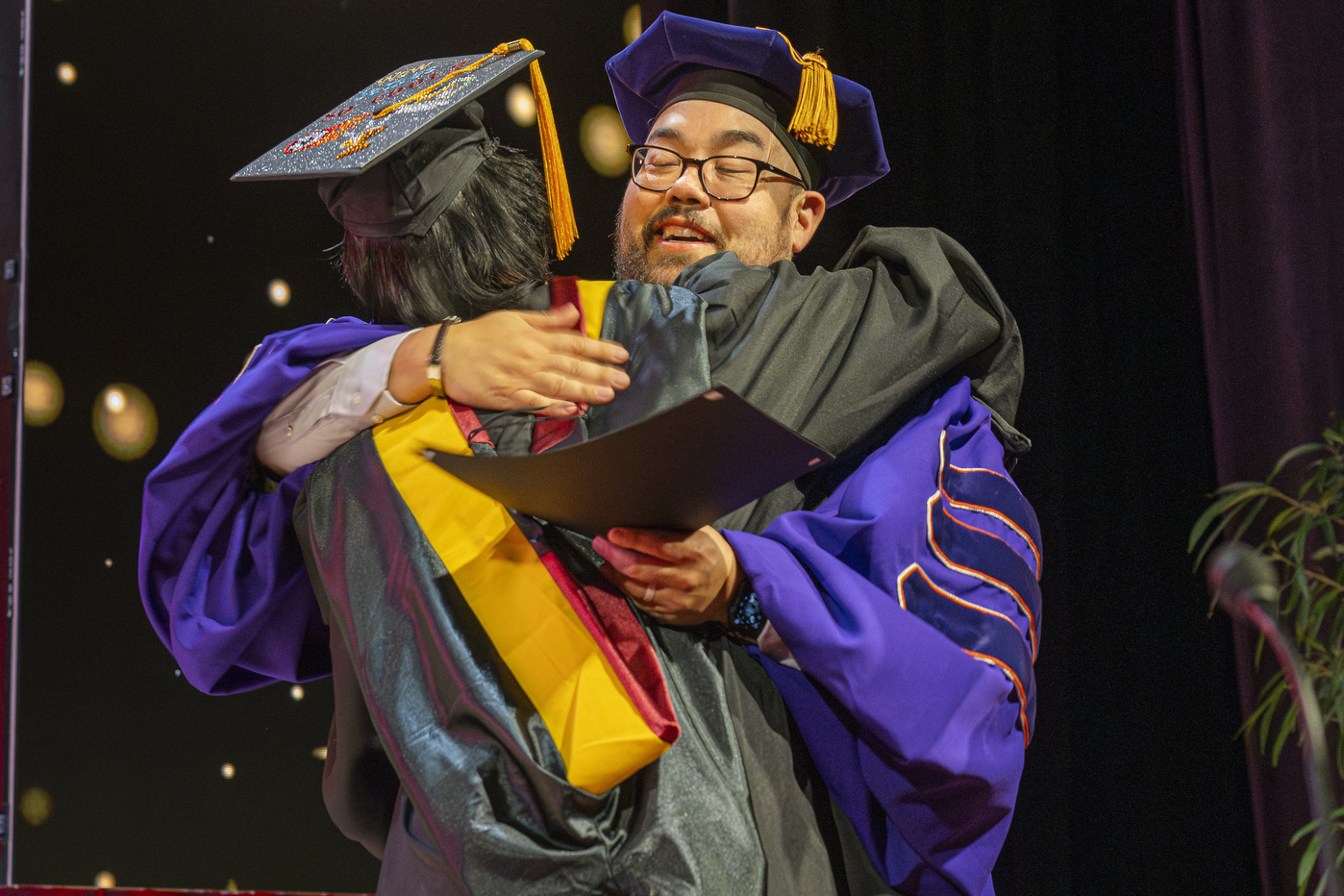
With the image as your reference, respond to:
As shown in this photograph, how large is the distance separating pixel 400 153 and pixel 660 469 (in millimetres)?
523

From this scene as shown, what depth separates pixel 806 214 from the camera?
2.00 m

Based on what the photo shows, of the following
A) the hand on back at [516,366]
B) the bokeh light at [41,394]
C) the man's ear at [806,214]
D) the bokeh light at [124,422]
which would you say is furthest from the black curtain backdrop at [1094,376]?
the bokeh light at [41,394]

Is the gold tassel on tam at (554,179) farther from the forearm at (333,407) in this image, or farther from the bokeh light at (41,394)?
the bokeh light at (41,394)

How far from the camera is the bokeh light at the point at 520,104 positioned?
2791 millimetres

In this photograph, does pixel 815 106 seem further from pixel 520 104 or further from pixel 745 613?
pixel 520 104

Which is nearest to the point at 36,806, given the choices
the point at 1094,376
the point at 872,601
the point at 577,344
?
the point at 577,344

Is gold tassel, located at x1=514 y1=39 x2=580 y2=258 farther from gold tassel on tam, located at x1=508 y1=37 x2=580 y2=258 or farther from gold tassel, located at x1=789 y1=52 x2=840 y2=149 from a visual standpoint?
gold tassel, located at x1=789 y1=52 x2=840 y2=149

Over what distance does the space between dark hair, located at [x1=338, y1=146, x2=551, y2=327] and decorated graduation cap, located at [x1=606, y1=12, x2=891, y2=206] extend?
0.72 meters

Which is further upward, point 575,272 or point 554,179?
point 575,272

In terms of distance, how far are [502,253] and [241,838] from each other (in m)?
2.04

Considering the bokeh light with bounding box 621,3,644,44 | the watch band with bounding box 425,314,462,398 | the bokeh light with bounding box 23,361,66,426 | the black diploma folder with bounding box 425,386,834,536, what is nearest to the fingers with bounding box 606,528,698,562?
the black diploma folder with bounding box 425,386,834,536

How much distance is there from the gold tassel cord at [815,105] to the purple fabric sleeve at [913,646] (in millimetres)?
723

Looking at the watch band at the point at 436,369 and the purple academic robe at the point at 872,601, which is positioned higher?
the watch band at the point at 436,369

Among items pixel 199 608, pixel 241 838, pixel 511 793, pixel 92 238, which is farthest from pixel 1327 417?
pixel 92 238
